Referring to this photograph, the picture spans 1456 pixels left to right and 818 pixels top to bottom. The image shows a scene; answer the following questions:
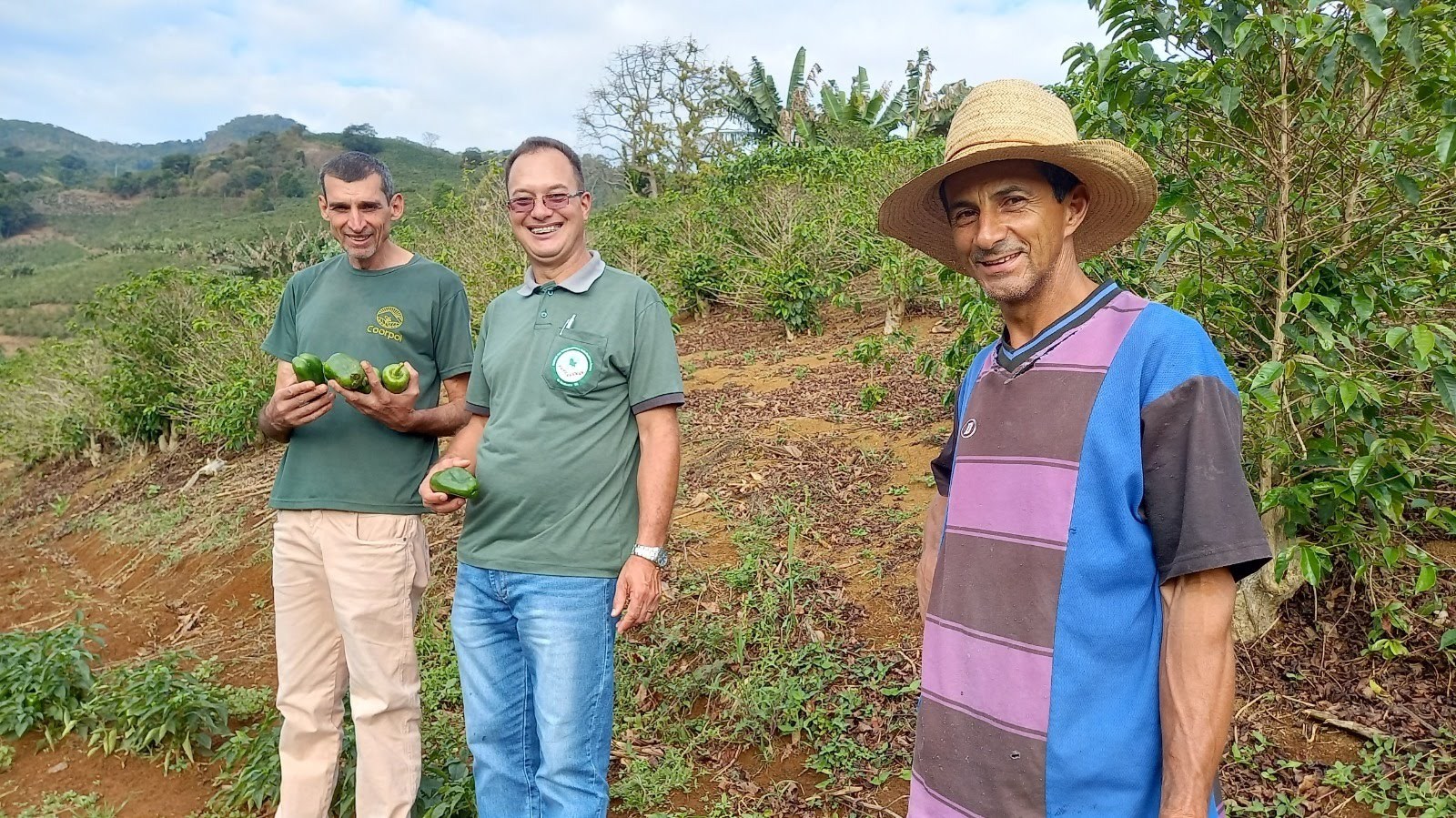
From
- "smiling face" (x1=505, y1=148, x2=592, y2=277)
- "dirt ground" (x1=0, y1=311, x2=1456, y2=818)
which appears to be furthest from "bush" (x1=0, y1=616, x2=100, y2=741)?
"smiling face" (x1=505, y1=148, x2=592, y2=277)

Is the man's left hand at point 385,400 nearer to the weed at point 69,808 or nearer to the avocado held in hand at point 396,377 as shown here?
the avocado held in hand at point 396,377

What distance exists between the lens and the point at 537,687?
2.38 metres

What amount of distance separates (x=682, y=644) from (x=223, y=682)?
2.58m

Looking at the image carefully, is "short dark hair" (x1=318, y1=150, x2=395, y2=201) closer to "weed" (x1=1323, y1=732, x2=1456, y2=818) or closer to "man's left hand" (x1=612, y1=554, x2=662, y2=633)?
"man's left hand" (x1=612, y1=554, x2=662, y2=633)

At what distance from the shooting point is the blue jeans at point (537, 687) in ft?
7.70

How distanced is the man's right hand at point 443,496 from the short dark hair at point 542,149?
791 millimetres

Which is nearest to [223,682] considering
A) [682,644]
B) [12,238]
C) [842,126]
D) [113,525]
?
[682,644]

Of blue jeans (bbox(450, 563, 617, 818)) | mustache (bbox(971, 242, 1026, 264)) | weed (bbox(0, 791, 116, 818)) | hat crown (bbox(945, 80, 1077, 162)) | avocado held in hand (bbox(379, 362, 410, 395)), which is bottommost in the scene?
weed (bbox(0, 791, 116, 818))

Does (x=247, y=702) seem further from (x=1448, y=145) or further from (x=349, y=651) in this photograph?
(x=1448, y=145)

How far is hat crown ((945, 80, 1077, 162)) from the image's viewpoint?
5.17ft

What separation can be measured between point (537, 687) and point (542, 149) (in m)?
1.46

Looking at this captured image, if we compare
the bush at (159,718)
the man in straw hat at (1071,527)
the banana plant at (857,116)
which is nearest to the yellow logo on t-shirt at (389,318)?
the man in straw hat at (1071,527)

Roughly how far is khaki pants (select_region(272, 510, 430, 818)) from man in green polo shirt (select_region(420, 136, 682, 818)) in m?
0.45

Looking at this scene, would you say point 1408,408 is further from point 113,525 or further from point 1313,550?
point 113,525
